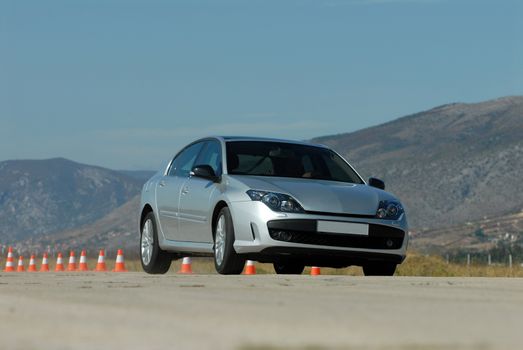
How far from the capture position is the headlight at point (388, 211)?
13772mm

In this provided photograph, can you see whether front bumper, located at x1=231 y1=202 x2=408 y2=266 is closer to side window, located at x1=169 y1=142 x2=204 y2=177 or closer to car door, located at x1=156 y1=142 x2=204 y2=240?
car door, located at x1=156 y1=142 x2=204 y2=240

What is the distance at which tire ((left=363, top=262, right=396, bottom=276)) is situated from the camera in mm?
→ 14430

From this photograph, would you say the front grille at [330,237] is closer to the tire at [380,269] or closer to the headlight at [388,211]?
the headlight at [388,211]

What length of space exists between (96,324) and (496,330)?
2.12 metres

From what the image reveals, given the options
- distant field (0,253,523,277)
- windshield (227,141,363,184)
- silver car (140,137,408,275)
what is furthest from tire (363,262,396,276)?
distant field (0,253,523,277)

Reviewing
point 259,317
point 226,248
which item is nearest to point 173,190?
point 226,248

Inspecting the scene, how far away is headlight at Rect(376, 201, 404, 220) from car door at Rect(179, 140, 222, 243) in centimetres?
191

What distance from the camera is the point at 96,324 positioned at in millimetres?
6641

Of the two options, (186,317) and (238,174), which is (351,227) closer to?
(238,174)

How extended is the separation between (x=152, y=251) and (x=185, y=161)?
1245mm

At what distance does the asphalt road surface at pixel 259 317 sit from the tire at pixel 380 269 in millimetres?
3560

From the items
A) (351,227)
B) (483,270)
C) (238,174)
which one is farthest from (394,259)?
→ (483,270)

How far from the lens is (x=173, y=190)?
50.6 ft

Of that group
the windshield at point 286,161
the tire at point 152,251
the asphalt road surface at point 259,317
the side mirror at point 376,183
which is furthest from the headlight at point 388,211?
the tire at point 152,251
